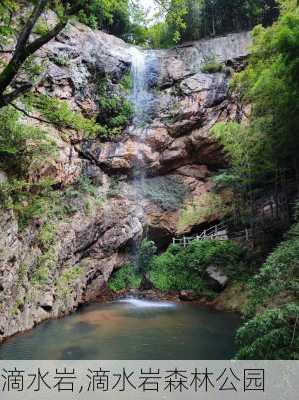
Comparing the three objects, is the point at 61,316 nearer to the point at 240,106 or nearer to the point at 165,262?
the point at 165,262

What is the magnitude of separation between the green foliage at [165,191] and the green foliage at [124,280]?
3777mm

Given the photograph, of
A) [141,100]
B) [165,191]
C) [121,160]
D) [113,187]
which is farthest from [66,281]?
[141,100]

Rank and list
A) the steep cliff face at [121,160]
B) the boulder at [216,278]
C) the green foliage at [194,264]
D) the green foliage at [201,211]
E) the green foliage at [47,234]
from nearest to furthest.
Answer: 1. the green foliage at [47,234]
2. the steep cliff face at [121,160]
3. the boulder at [216,278]
4. the green foliage at [194,264]
5. the green foliage at [201,211]

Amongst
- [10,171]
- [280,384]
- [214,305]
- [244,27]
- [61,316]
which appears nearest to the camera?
[280,384]

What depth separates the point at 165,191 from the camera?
1833 cm

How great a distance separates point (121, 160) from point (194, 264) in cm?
609

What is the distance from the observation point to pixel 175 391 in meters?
5.36

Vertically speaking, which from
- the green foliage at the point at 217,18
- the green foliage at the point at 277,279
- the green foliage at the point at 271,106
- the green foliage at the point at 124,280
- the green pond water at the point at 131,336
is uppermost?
the green foliage at the point at 217,18

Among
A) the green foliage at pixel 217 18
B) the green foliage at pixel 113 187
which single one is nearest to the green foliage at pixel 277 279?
the green foliage at pixel 113 187

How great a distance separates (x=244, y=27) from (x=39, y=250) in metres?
20.4

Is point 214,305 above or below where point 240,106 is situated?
below

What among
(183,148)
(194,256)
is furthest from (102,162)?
(194,256)

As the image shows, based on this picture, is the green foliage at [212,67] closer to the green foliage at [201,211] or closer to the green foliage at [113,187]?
the green foliage at [201,211]

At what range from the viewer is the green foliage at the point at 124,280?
1511 cm
